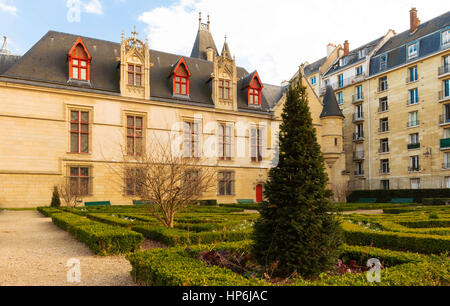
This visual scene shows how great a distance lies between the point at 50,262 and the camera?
7.50 m

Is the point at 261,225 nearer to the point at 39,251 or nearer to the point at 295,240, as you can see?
the point at 295,240

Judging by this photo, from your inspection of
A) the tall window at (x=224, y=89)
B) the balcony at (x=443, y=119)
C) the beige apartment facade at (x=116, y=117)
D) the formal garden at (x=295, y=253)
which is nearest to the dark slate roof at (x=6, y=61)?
the beige apartment facade at (x=116, y=117)

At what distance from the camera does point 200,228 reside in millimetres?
10383

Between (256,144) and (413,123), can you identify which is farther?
(413,123)

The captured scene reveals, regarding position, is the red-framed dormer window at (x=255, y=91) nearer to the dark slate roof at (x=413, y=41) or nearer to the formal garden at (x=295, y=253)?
the dark slate roof at (x=413, y=41)

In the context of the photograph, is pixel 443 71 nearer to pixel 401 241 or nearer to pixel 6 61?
pixel 401 241

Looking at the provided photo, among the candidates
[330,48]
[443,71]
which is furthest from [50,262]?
[330,48]

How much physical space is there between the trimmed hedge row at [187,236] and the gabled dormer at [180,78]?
20975mm

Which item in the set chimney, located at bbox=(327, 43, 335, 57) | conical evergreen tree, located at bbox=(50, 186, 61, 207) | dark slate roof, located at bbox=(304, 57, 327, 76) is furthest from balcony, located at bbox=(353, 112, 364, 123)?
conical evergreen tree, located at bbox=(50, 186, 61, 207)

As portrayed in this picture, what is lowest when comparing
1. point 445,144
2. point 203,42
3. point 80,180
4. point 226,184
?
point 226,184

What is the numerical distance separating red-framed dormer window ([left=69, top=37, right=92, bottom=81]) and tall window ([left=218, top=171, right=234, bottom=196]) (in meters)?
13.0

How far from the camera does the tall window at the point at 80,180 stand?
2481 centimetres

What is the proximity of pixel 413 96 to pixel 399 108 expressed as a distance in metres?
1.71

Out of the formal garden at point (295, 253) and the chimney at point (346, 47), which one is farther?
the chimney at point (346, 47)
